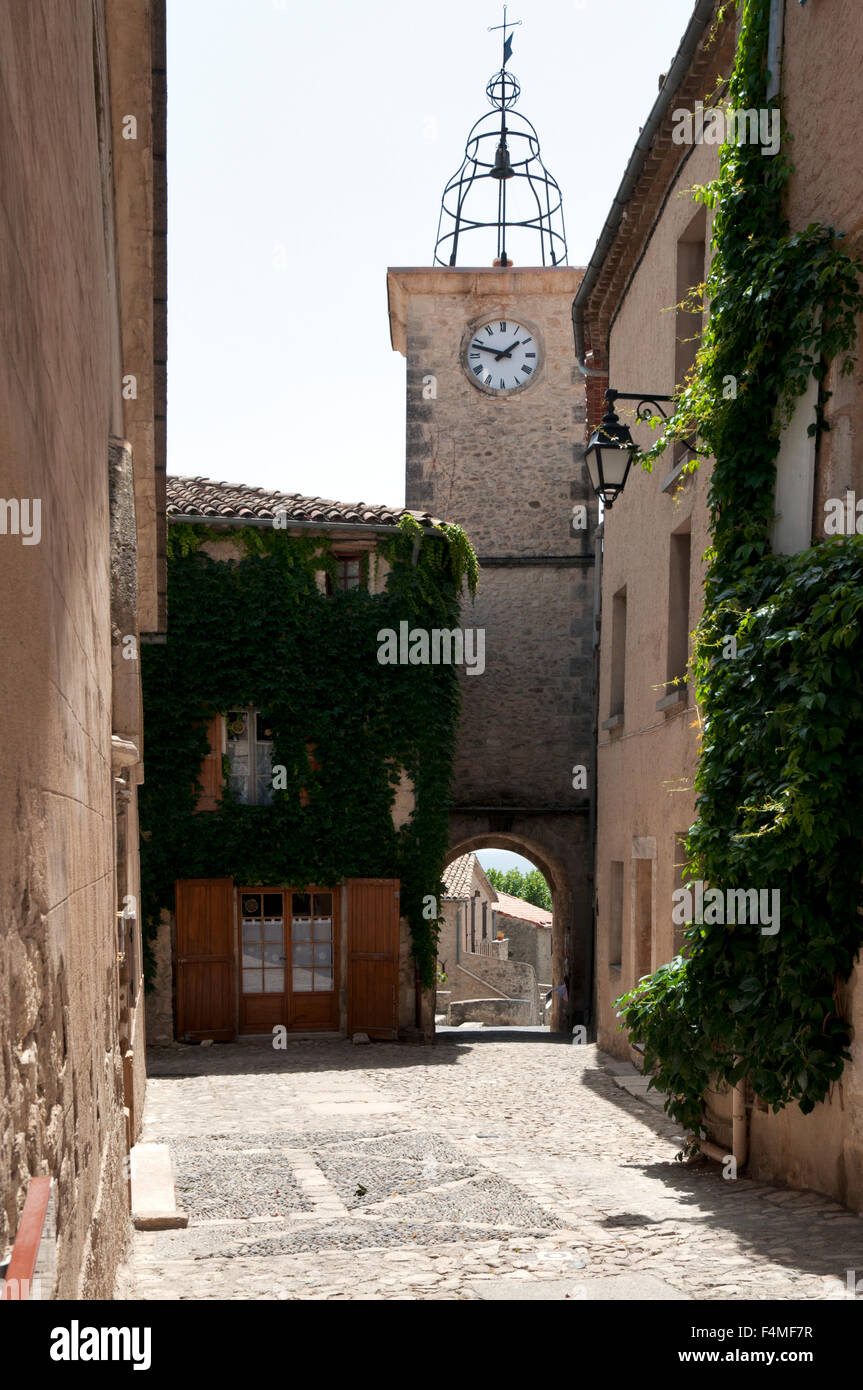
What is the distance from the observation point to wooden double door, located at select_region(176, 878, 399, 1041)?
635 inches

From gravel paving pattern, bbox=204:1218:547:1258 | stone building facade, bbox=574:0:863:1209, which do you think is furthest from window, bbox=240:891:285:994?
gravel paving pattern, bbox=204:1218:547:1258

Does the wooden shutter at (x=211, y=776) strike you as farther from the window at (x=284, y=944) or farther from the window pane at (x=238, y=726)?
the window at (x=284, y=944)

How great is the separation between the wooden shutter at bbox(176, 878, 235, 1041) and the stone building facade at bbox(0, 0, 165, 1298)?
10.1m

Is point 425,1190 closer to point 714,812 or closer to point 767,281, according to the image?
point 714,812

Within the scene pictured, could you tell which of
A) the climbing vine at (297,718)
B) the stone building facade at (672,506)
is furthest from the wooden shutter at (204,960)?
the stone building facade at (672,506)

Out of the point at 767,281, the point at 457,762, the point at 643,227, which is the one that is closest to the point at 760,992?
the point at 767,281

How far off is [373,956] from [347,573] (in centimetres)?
485

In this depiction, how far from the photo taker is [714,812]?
7.61 metres

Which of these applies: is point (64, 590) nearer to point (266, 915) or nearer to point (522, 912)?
point (266, 915)

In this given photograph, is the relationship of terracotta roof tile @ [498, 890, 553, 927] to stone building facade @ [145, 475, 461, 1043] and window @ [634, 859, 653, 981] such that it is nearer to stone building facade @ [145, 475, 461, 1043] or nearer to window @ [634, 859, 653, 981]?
stone building facade @ [145, 475, 461, 1043]

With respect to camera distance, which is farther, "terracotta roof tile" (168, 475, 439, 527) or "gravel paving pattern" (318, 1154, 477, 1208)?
"terracotta roof tile" (168, 475, 439, 527)

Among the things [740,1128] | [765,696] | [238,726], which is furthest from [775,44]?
[238,726]

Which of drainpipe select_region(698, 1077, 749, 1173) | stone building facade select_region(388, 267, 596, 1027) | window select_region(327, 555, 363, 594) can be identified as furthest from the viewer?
stone building facade select_region(388, 267, 596, 1027)
